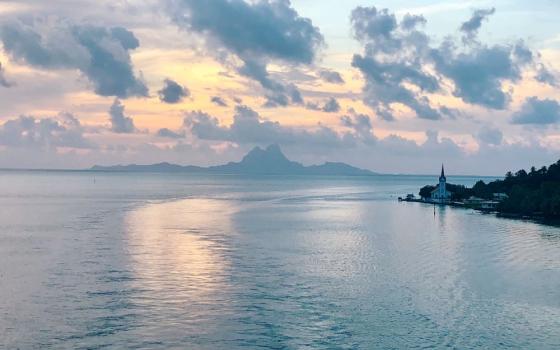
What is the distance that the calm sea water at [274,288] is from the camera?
127ft

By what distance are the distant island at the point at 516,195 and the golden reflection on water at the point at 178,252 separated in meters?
64.3

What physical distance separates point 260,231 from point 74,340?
58.1 meters

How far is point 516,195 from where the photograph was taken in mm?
140625

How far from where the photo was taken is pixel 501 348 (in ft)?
123

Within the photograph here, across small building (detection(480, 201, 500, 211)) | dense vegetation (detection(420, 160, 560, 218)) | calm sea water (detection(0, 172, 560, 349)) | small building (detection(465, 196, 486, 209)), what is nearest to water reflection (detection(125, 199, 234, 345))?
calm sea water (detection(0, 172, 560, 349))

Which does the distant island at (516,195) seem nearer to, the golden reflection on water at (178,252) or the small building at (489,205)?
the small building at (489,205)

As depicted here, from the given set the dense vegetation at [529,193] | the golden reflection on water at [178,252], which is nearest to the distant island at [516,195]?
the dense vegetation at [529,193]

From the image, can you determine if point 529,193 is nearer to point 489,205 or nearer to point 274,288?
point 489,205

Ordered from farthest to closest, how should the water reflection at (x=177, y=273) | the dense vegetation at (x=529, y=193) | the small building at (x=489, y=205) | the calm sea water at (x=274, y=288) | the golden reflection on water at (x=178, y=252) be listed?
the small building at (x=489, y=205), the dense vegetation at (x=529, y=193), the golden reflection on water at (x=178, y=252), the water reflection at (x=177, y=273), the calm sea water at (x=274, y=288)

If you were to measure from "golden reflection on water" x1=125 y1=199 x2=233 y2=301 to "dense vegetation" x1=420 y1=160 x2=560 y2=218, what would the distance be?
64.2 meters

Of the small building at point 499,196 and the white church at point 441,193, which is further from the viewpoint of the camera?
the white church at point 441,193

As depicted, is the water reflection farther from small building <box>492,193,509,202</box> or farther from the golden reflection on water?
small building <box>492,193,509,202</box>

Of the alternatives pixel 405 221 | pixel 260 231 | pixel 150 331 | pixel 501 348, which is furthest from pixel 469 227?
pixel 150 331

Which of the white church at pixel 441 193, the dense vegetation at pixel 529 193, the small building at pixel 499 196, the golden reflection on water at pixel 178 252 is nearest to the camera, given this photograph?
the golden reflection on water at pixel 178 252
